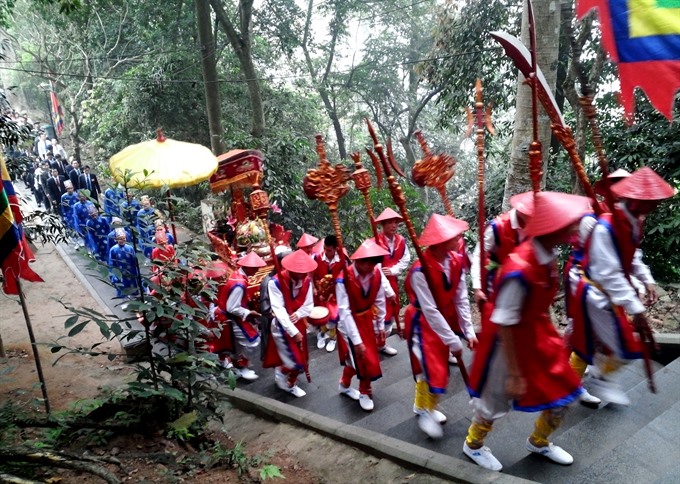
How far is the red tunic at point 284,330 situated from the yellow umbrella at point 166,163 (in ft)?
7.11

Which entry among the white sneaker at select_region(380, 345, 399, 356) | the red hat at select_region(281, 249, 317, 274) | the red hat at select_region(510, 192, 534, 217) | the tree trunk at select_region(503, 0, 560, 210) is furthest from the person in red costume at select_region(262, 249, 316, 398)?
the tree trunk at select_region(503, 0, 560, 210)

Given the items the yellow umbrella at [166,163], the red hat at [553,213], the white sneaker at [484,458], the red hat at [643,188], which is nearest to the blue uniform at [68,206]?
the yellow umbrella at [166,163]

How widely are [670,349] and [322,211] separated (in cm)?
784

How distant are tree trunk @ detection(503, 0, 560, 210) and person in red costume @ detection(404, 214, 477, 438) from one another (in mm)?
2859

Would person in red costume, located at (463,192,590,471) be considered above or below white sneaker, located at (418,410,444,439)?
above

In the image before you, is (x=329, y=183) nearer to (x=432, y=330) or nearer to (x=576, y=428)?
(x=432, y=330)

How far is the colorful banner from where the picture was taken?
288 cm

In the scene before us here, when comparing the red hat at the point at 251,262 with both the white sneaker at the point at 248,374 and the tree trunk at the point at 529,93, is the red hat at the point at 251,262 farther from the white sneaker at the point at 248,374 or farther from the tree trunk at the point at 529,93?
the tree trunk at the point at 529,93

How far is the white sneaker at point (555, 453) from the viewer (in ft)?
11.5

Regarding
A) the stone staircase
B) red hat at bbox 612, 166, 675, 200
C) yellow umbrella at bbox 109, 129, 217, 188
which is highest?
yellow umbrella at bbox 109, 129, 217, 188

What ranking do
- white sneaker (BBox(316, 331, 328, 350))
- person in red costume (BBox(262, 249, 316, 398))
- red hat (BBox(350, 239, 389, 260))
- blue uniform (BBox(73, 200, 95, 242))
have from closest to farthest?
1. red hat (BBox(350, 239, 389, 260))
2. person in red costume (BBox(262, 249, 316, 398))
3. white sneaker (BBox(316, 331, 328, 350))
4. blue uniform (BBox(73, 200, 95, 242))

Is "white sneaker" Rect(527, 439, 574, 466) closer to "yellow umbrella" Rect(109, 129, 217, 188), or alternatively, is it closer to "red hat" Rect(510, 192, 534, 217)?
"red hat" Rect(510, 192, 534, 217)

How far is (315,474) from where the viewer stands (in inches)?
157

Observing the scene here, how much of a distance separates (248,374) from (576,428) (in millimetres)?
3789
